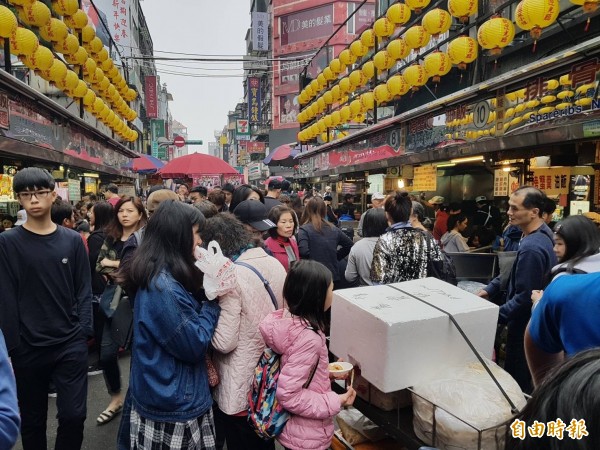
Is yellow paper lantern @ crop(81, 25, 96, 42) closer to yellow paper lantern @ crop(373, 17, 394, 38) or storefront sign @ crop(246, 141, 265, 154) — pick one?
yellow paper lantern @ crop(373, 17, 394, 38)

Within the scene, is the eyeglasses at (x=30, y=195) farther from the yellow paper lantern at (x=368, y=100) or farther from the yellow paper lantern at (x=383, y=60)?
the yellow paper lantern at (x=368, y=100)

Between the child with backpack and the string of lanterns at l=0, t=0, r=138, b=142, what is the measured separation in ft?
22.3

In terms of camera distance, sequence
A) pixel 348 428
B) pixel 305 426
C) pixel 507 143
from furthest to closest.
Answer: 1. pixel 507 143
2. pixel 348 428
3. pixel 305 426

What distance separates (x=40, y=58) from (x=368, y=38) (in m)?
8.20

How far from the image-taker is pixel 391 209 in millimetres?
4027

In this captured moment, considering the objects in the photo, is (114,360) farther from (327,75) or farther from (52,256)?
(327,75)

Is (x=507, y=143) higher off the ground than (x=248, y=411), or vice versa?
(x=507, y=143)

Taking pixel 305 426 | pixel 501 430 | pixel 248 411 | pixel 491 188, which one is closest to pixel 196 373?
pixel 248 411

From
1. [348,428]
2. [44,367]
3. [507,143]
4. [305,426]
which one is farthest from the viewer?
[507,143]

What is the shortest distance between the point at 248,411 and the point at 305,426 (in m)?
0.39

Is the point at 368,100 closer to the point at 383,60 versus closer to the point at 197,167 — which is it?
the point at 383,60

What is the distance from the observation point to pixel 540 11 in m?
5.43

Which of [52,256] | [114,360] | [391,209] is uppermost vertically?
[391,209]

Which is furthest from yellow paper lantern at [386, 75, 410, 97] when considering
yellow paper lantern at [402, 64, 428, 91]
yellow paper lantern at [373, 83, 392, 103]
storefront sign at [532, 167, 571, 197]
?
storefront sign at [532, 167, 571, 197]
